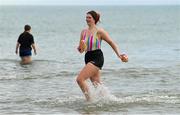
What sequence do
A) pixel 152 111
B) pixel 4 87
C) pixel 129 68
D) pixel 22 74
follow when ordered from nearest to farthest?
pixel 152 111 → pixel 4 87 → pixel 22 74 → pixel 129 68

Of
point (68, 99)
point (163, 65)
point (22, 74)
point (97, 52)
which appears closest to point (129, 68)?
point (163, 65)

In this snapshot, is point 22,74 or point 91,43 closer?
point 91,43

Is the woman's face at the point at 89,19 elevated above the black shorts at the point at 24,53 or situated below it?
above

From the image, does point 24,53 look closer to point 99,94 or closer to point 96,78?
point 99,94

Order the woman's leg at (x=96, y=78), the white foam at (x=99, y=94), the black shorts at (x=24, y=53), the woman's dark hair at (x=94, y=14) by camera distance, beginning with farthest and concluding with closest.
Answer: the black shorts at (x=24, y=53) < the white foam at (x=99, y=94) < the woman's leg at (x=96, y=78) < the woman's dark hair at (x=94, y=14)

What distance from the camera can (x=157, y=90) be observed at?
13.7 metres

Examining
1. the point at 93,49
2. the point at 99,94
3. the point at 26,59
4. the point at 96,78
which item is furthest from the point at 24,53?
the point at 93,49

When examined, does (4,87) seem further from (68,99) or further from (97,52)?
(97,52)

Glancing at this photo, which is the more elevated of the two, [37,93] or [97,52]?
[97,52]

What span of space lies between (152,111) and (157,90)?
3141 mm

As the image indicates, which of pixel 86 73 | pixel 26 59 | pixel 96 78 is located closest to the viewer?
pixel 86 73

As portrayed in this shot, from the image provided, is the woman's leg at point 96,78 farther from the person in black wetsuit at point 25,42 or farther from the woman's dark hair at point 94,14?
the person in black wetsuit at point 25,42

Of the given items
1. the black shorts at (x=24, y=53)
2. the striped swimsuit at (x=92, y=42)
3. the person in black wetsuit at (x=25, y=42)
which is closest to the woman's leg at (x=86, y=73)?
the striped swimsuit at (x=92, y=42)

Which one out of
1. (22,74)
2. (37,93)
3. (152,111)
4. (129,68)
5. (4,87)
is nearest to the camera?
(152,111)
